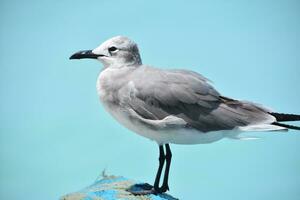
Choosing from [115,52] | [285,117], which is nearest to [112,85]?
[115,52]

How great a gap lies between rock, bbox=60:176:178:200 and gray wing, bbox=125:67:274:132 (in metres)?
0.53

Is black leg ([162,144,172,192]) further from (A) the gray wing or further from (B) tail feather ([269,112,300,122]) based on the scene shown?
(B) tail feather ([269,112,300,122])

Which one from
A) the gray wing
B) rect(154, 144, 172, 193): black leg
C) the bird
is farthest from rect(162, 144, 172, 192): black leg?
the gray wing

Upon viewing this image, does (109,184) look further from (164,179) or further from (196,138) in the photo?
(196,138)

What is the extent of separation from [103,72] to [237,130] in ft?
2.99

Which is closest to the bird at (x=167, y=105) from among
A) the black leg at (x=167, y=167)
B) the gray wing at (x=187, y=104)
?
the gray wing at (x=187, y=104)

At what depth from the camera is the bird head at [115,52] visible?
375 cm

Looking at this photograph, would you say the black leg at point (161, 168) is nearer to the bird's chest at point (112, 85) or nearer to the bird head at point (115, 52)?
the bird's chest at point (112, 85)

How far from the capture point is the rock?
12.1 ft

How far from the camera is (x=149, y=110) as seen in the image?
3.63 m

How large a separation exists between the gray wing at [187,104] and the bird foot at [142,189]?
0.52 m

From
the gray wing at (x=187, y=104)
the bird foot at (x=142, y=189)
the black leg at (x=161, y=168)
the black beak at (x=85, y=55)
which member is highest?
the black beak at (x=85, y=55)

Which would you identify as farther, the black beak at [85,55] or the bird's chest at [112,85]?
the black beak at [85,55]

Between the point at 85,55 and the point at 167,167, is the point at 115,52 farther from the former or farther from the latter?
the point at 167,167
